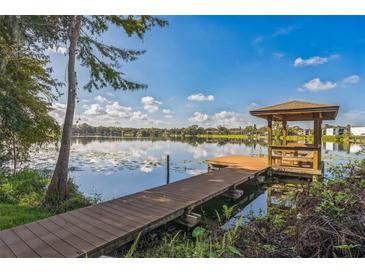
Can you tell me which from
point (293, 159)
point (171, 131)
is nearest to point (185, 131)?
point (171, 131)

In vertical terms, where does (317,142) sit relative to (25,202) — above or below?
above

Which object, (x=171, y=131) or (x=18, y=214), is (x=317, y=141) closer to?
(x=18, y=214)

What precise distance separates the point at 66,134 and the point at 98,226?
2.55 meters

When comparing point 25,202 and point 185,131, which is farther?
point 185,131

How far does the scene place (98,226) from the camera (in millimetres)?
2762

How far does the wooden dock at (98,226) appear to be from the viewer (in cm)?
217

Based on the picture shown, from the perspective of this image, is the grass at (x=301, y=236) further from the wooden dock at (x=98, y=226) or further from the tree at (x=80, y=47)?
the tree at (x=80, y=47)

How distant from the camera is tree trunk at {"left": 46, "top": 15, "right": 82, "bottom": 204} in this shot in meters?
4.21

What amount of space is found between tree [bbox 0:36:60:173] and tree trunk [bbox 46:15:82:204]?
0.76 meters

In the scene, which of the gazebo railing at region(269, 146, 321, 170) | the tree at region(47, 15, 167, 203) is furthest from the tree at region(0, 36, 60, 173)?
the gazebo railing at region(269, 146, 321, 170)

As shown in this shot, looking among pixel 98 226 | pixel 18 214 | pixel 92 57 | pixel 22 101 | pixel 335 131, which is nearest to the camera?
pixel 98 226
